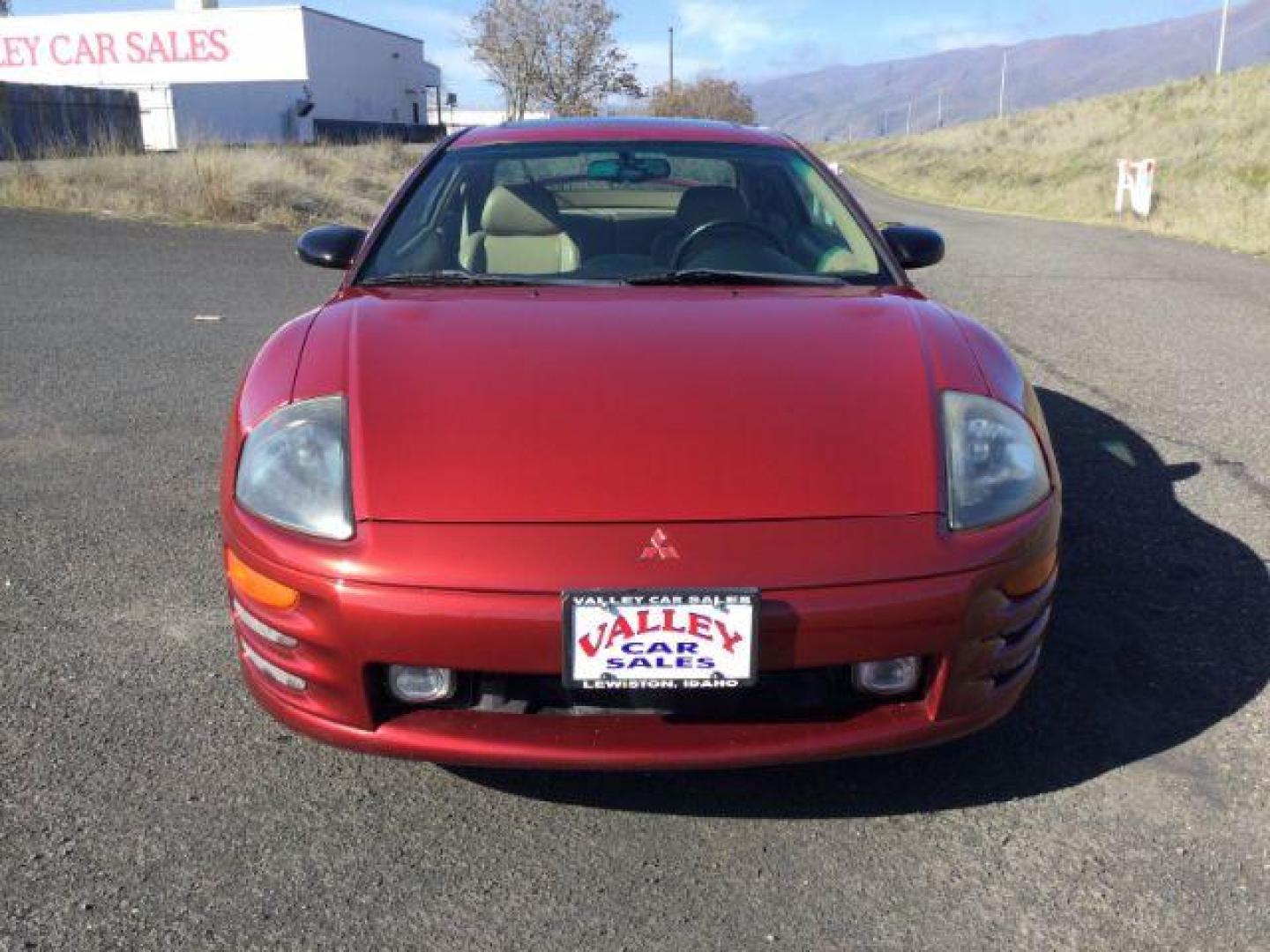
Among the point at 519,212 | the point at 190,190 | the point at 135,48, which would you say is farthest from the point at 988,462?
the point at 135,48

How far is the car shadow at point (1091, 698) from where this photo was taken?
227 cm

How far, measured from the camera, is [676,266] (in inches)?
120

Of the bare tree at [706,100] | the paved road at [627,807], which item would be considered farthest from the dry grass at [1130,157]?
the paved road at [627,807]

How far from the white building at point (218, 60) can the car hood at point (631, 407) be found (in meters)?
46.4

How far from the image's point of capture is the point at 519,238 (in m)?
3.22

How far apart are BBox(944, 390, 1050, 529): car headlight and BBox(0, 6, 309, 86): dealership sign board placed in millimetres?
49849

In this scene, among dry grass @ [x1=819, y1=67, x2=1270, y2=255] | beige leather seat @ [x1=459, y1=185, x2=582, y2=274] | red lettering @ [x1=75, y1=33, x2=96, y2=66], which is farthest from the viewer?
red lettering @ [x1=75, y1=33, x2=96, y2=66]

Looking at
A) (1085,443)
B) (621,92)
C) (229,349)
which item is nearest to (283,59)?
(621,92)

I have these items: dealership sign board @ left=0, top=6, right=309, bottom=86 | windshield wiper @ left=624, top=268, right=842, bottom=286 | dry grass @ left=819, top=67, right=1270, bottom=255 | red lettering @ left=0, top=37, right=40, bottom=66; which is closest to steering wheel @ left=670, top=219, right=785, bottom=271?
windshield wiper @ left=624, top=268, right=842, bottom=286

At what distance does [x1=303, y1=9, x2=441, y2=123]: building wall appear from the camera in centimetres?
4822

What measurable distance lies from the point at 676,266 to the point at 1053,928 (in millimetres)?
1888

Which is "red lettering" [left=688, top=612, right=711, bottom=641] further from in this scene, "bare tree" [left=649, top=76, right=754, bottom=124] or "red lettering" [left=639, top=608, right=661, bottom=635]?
"bare tree" [left=649, top=76, right=754, bottom=124]

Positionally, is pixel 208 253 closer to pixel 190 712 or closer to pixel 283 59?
pixel 190 712

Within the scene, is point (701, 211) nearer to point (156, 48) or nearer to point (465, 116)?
point (156, 48)
